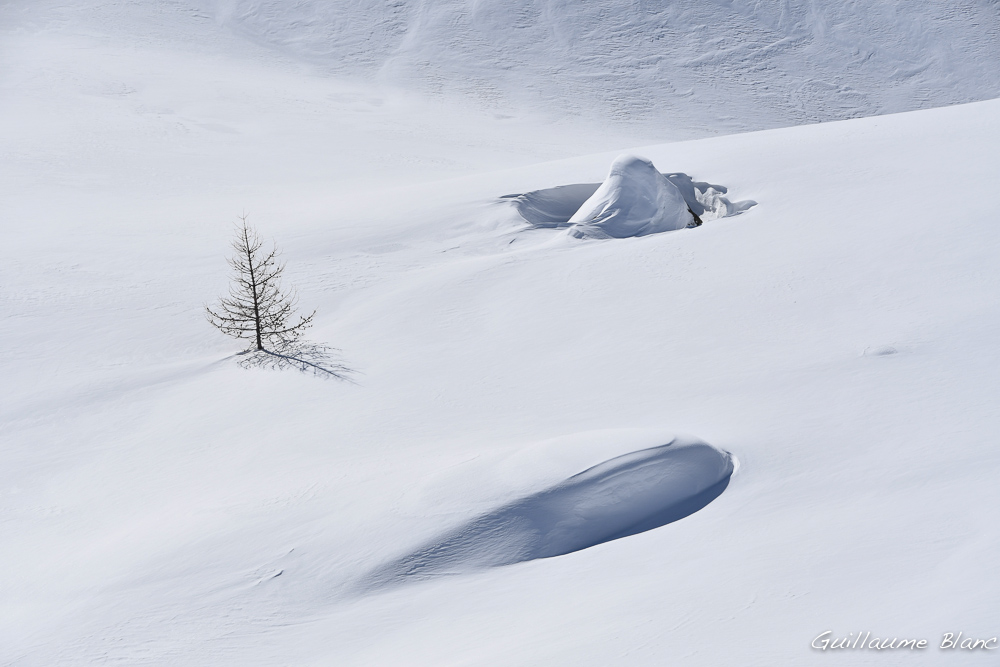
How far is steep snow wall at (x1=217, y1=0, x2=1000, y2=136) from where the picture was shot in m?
43.0

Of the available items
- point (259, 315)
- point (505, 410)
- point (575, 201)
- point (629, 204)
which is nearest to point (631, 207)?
point (629, 204)

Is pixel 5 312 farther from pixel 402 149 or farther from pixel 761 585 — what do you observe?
pixel 402 149

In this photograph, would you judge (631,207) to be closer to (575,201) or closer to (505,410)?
(575,201)

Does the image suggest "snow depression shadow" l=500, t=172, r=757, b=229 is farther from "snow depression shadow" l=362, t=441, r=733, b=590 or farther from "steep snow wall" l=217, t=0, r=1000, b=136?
"steep snow wall" l=217, t=0, r=1000, b=136

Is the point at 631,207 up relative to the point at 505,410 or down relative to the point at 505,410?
up

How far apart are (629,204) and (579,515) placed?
33.6ft

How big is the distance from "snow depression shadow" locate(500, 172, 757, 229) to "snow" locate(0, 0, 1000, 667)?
130 mm

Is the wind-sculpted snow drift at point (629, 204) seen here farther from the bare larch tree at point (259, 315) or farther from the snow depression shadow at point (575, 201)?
the bare larch tree at point (259, 315)

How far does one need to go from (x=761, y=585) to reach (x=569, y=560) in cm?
201

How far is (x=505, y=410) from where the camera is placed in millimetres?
12203

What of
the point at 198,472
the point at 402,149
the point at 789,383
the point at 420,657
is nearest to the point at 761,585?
the point at 420,657

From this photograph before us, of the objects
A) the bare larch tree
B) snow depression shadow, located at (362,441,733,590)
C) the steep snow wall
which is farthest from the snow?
the steep snow wall

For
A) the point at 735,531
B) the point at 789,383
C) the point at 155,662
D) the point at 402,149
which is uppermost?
the point at 402,149

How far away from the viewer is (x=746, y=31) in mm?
46875
